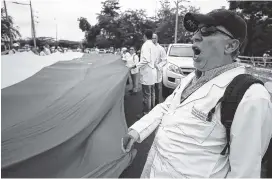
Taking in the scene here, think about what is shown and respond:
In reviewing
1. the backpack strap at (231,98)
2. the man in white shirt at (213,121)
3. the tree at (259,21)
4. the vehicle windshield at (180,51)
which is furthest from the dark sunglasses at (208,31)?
the tree at (259,21)

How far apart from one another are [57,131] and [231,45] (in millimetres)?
1479

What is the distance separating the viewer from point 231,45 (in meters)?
1.33

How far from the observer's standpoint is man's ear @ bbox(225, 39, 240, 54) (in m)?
1.33

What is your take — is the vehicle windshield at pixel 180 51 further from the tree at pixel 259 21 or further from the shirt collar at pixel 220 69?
the tree at pixel 259 21

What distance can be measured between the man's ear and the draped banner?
140cm

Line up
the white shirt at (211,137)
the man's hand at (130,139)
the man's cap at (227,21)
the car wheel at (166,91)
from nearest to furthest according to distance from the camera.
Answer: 1. the white shirt at (211,137)
2. the man's cap at (227,21)
3. the man's hand at (130,139)
4. the car wheel at (166,91)

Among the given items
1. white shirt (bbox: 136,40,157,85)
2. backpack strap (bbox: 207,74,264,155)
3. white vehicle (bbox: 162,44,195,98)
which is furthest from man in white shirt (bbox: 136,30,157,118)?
backpack strap (bbox: 207,74,264,155)

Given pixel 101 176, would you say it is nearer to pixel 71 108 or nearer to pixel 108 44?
pixel 71 108

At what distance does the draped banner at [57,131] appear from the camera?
6.02 ft

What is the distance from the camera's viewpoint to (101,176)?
237 cm

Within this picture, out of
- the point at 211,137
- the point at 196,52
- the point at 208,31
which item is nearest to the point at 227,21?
the point at 208,31

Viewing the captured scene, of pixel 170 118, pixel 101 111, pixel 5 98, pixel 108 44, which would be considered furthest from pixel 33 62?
pixel 108 44

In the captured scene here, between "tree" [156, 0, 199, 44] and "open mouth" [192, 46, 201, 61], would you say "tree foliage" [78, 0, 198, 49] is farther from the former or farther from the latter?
"open mouth" [192, 46, 201, 61]

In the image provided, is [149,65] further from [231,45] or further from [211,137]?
[211,137]
